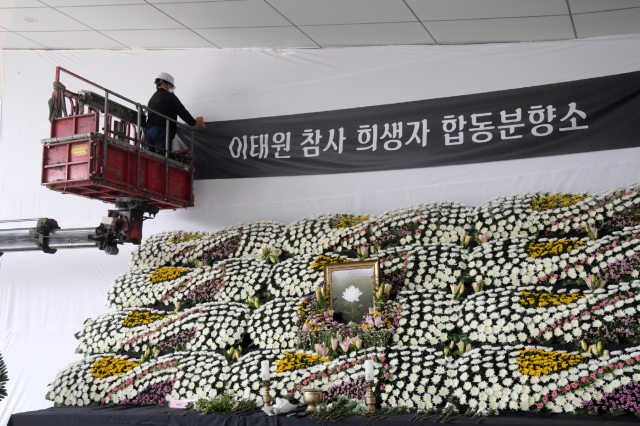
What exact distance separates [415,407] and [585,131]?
15.3 ft

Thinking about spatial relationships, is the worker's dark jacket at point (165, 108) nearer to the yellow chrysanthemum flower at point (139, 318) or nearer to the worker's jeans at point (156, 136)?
the worker's jeans at point (156, 136)

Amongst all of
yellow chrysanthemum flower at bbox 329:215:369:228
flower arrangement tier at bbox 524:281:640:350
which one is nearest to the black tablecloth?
flower arrangement tier at bbox 524:281:640:350

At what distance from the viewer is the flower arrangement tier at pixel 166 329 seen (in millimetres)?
8680

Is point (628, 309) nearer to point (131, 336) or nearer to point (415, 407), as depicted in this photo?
point (415, 407)

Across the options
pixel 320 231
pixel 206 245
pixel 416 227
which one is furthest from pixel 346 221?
pixel 206 245

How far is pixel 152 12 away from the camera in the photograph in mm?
9734

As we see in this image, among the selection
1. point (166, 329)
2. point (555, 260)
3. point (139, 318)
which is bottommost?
point (166, 329)

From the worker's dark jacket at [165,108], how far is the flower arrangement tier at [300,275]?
3.30 metres

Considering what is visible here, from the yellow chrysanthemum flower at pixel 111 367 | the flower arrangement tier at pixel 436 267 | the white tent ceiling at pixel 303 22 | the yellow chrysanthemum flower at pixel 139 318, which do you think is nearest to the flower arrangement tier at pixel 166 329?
the yellow chrysanthemum flower at pixel 139 318

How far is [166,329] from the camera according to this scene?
29.9ft

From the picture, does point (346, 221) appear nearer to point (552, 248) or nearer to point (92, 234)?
point (552, 248)

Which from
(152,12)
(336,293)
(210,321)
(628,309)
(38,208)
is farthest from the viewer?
(38,208)

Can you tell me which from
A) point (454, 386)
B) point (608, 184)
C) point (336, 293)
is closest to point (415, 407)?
point (454, 386)

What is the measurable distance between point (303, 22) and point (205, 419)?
19.5 feet
